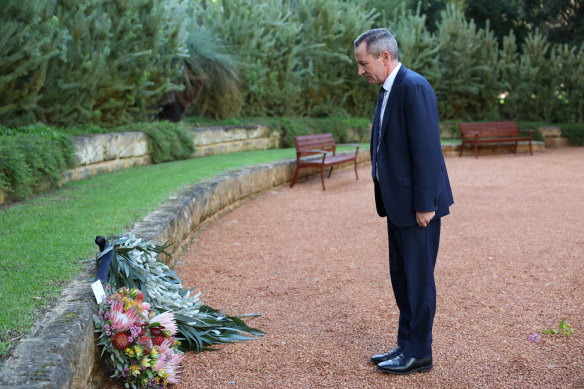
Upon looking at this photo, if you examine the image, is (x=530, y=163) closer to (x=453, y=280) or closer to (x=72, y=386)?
(x=453, y=280)

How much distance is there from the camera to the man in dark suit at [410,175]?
299cm

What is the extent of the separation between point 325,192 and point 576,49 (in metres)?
12.4

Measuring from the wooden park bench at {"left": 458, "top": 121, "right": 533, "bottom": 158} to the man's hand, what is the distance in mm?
11884

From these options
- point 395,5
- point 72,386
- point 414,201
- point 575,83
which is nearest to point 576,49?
point 575,83

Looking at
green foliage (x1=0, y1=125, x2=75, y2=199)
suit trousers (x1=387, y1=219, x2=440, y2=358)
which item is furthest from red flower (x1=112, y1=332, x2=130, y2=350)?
green foliage (x1=0, y1=125, x2=75, y2=199)

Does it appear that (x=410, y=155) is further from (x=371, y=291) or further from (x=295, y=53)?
(x=295, y=53)

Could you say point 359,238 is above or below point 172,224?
below

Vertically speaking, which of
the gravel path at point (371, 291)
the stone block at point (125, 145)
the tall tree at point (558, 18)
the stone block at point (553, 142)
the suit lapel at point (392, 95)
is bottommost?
the gravel path at point (371, 291)

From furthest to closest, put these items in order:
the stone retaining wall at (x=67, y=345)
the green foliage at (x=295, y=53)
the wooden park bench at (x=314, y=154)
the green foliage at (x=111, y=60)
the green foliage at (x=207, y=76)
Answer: the green foliage at (x=295, y=53)
the green foliage at (x=207, y=76)
the wooden park bench at (x=314, y=154)
the green foliage at (x=111, y=60)
the stone retaining wall at (x=67, y=345)

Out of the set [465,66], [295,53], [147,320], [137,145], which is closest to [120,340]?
[147,320]

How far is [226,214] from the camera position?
764 centimetres

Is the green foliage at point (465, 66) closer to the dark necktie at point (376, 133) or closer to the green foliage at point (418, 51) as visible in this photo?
the green foliage at point (418, 51)

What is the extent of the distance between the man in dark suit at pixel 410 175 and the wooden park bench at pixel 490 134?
1181cm

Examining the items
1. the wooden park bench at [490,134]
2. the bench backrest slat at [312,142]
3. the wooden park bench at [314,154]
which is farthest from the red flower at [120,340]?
the wooden park bench at [490,134]
